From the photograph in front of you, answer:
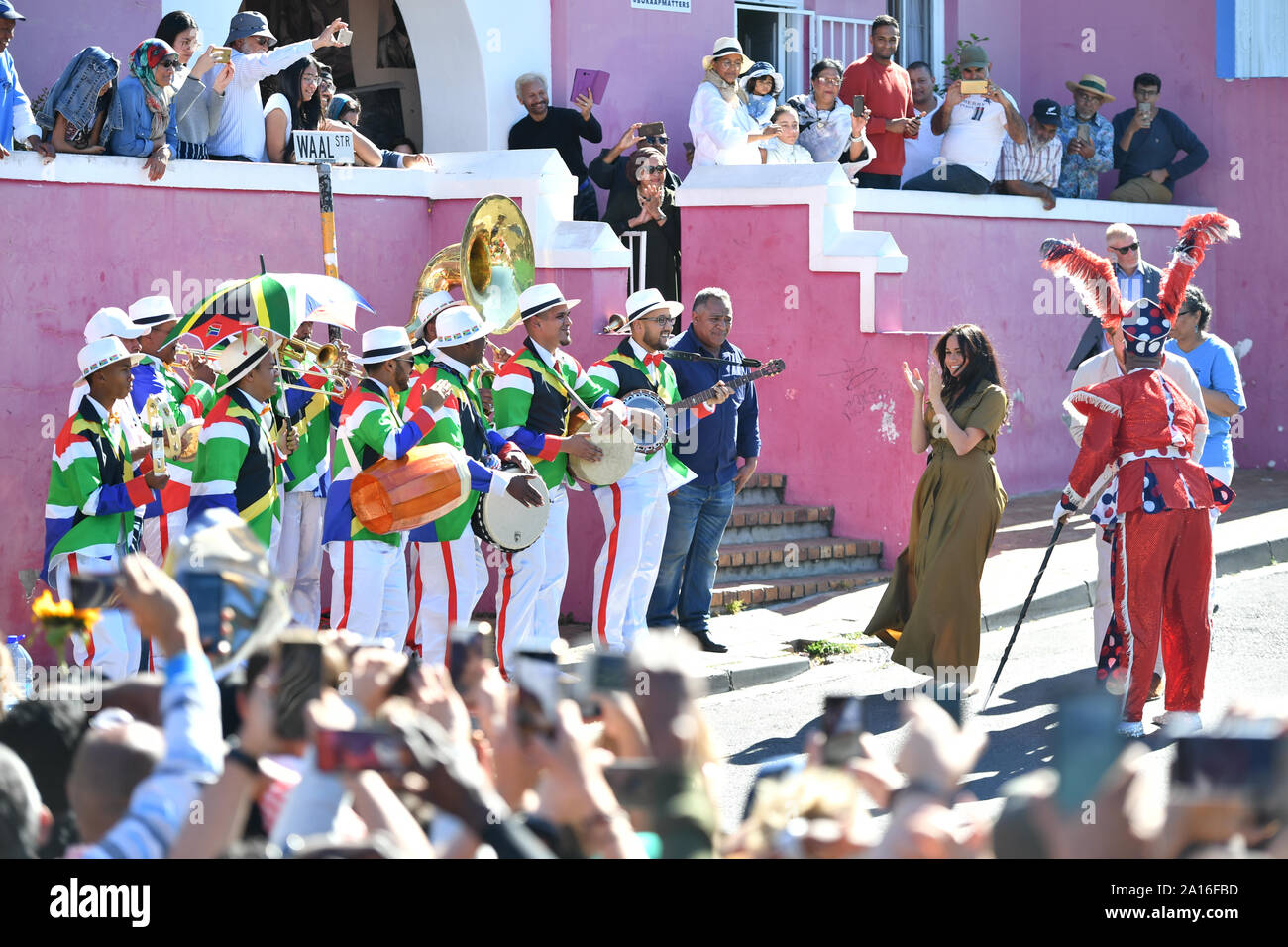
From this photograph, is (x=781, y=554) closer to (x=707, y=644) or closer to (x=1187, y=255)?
(x=707, y=644)

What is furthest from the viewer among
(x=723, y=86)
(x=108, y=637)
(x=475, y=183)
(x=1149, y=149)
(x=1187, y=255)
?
(x=1149, y=149)

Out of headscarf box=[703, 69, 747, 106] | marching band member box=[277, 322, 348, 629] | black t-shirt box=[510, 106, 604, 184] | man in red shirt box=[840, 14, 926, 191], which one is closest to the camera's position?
marching band member box=[277, 322, 348, 629]

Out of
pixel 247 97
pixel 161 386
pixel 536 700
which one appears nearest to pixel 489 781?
pixel 536 700

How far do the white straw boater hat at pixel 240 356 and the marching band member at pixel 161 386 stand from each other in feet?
2.04

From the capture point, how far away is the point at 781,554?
12125 mm

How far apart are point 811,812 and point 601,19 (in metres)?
12.6

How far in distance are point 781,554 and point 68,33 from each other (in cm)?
587

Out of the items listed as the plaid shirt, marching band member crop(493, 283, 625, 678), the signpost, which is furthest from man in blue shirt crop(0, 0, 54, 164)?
the plaid shirt

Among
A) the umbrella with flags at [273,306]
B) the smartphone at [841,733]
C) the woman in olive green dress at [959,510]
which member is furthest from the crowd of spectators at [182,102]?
the smartphone at [841,733]

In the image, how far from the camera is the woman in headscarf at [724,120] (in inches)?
533

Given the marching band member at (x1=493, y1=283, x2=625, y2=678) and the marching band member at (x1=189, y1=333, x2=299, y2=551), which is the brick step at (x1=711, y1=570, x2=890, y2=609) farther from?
the marching band member at (x1=189, y1=333, x2=299, y2=551)

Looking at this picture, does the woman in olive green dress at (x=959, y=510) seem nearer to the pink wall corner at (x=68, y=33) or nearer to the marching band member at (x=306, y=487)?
the marching band member at (x=306, y=487)

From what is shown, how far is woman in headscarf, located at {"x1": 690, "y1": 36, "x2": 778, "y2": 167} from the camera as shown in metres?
13.5

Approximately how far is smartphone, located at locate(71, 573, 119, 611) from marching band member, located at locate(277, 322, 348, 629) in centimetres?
511
